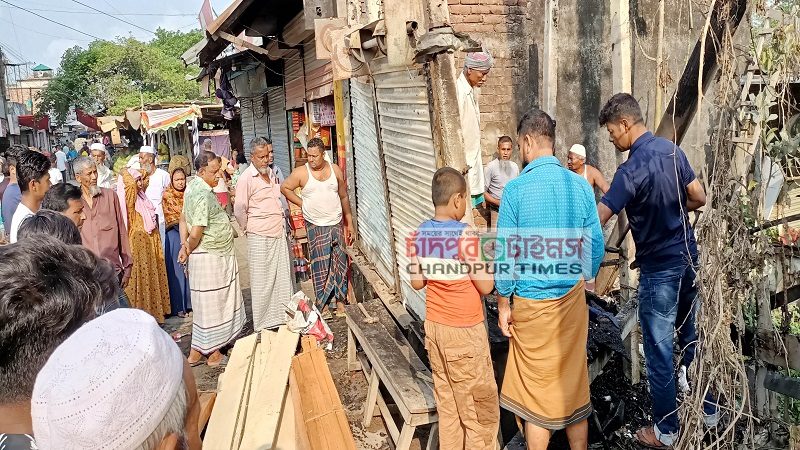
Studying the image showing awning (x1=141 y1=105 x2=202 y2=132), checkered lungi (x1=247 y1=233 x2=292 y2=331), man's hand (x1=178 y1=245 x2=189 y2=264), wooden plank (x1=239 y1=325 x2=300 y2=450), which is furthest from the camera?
awning (x1=141 y1=105 x2=202 y2=132)

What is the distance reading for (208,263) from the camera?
5156 mm

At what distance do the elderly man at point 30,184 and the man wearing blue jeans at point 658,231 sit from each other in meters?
3.71

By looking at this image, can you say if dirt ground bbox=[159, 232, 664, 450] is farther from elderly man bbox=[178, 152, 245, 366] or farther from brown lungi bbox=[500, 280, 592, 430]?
brown lungi bbox=[500, 280, 592, 430]

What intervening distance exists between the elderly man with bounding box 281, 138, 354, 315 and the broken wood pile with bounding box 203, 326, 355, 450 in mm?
1195

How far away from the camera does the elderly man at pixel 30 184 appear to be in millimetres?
3879

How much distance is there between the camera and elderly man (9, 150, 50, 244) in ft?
12.7

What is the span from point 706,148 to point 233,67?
10.7m

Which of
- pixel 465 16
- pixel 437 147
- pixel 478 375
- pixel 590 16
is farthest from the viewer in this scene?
pixel 590 16

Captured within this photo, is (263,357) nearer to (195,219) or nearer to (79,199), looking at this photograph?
(195,219)

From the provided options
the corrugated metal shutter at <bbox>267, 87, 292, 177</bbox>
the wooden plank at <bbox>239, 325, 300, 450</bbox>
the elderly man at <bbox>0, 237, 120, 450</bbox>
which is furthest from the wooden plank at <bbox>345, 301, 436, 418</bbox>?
the corrugated metal shutter at <bbox>267, 87, 292, 177</bbox>

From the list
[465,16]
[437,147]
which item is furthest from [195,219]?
[465,16]

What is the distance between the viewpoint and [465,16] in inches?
240

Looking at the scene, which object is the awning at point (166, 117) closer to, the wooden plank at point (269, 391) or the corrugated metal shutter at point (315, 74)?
the corrugated metal shutter at point (315, 74)

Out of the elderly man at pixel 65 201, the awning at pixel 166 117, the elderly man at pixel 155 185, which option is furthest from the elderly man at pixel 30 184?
the awning at pixel 166 117
